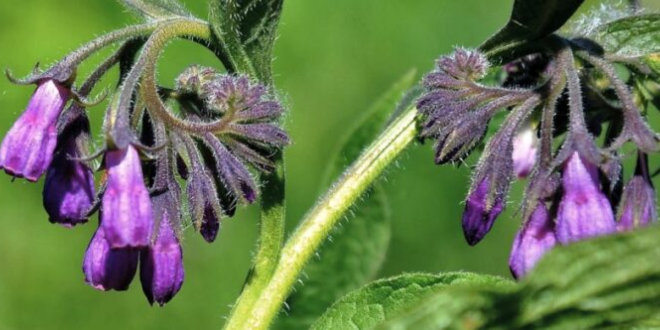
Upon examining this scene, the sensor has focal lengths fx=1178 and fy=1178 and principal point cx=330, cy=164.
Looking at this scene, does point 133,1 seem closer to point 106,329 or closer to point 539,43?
point 539,43

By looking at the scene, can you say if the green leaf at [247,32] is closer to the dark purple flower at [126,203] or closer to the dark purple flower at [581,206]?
the dark purple flower at [126,203]

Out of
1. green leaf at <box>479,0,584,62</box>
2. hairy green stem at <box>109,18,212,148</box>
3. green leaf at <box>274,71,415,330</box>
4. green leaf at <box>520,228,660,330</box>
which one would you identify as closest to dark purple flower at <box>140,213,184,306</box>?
hairy green stem at <box>109,18,212,148</box>

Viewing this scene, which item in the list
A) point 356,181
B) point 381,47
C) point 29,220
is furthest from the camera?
point 381,47

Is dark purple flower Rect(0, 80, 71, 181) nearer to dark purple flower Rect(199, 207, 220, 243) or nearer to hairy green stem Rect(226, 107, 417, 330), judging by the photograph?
dark purple flower Rect(199, 207, 220, 243)

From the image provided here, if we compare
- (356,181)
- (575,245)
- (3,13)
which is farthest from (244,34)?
(3,13)

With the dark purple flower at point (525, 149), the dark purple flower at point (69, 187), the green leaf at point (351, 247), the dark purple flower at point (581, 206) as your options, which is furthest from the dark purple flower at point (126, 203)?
the green leaf at point (351, 247)

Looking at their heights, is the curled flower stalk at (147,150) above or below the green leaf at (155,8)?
below

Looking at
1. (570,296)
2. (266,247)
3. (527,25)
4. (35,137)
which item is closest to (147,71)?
(35,137)
